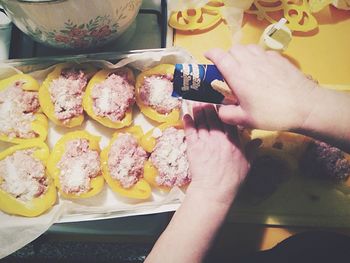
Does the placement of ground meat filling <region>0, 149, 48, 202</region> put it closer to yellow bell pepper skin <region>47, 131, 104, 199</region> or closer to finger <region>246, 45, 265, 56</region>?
yellow bell pepper skin <region>47, 131, 104, 199</region>

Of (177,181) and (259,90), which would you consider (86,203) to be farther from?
(259,90)

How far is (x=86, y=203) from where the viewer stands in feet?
2.81

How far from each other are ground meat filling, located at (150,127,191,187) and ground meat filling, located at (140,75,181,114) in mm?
54

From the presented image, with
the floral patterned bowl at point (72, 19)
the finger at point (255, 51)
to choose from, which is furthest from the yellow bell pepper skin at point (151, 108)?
the finger at point (255, 51)

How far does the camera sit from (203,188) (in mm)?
752

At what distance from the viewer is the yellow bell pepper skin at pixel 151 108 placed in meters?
0.88

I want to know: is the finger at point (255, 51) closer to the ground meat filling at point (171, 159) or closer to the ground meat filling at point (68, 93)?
the ground meat filling at point (171, 159)

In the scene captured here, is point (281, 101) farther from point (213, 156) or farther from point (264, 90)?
point (213, 156)

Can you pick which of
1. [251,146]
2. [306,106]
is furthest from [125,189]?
[306,106]

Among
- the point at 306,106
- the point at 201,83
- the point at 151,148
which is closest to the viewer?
the point at 306,106

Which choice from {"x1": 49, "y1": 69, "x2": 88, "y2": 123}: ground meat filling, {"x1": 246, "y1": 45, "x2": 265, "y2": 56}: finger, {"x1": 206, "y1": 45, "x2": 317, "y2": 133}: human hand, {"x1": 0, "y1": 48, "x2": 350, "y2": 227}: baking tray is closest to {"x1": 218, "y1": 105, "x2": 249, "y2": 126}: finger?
{"x1": 206, "y1": 45, "x2": 317, "y2": 133}: human hand

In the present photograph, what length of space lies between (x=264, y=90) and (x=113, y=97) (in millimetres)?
342

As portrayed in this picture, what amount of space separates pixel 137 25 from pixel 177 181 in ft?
1.42

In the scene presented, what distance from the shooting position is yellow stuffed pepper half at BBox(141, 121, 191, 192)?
83cm
